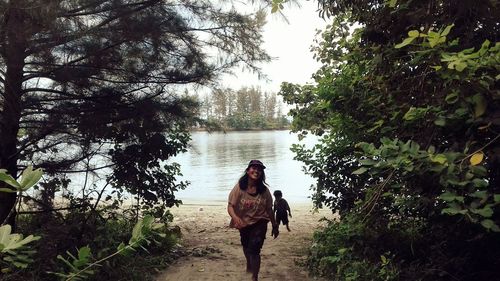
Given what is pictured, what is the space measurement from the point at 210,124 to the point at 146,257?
7.30 feet

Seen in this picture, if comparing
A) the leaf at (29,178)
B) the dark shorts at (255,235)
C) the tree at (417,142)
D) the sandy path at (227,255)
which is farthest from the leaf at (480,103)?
the sandy path at (227,255)

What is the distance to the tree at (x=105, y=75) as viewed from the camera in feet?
14.8

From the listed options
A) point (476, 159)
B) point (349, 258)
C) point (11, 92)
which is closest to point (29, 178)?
point (476, 159)

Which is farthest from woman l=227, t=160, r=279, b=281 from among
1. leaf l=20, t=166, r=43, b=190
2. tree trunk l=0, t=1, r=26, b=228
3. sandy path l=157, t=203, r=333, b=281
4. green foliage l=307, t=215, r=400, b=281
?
leaf l=20, t=166, r=43, b=190

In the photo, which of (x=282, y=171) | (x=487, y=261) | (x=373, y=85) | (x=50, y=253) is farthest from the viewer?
(x=282, y=171)

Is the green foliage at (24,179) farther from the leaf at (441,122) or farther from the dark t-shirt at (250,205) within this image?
the dark t-shirt at (250,205)

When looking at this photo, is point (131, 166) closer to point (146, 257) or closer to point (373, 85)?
point (146, 257)

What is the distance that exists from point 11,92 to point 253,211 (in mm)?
3005

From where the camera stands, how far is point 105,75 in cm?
540

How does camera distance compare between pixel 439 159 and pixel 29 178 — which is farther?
pixel 439 159

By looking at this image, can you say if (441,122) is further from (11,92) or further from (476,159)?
(11,92)

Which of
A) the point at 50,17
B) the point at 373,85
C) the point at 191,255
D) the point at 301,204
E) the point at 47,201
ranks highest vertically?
the point at 50,17

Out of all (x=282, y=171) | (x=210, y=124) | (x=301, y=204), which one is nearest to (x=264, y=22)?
(x=210, y=124)

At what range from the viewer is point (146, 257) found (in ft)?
19.7
